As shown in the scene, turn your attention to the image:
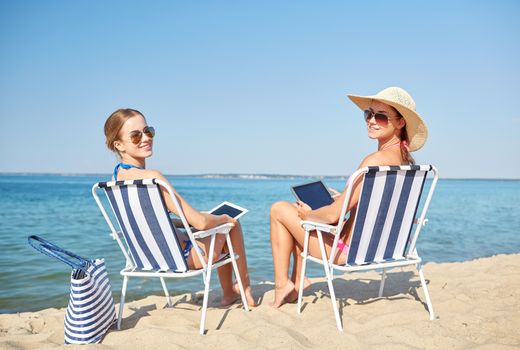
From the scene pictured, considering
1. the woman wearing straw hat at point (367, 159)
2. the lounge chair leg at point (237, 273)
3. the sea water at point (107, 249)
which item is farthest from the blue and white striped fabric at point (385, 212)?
the sea water at point (107, 249)

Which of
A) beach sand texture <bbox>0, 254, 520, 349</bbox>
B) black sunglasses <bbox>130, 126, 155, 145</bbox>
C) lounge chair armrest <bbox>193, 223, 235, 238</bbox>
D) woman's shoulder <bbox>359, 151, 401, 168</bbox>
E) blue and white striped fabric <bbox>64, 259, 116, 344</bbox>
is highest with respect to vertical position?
black sunglasses <bbox>130, 126, 155, 145</bbox>

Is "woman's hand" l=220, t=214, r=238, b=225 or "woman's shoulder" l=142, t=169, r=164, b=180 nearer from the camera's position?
"woman's shoulder" l=142, t=169, r=164, b=180

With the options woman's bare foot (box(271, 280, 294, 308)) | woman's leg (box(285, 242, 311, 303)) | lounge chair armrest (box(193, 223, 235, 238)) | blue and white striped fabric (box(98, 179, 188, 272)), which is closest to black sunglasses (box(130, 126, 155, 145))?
blue and white striped fabric (box(98, 179, 188, 272))

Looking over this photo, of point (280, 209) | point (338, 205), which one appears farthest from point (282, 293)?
point (338, 205)

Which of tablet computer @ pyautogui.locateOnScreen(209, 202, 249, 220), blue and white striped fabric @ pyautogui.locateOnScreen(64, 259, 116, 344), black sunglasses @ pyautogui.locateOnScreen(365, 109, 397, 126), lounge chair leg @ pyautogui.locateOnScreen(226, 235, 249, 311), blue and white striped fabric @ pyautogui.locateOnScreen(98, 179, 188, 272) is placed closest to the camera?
blue and white striped fabric @ pyautogui.locateOnScreen(64, 259, 116, 344)

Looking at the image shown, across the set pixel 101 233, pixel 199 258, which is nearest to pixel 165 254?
pixel 199 258

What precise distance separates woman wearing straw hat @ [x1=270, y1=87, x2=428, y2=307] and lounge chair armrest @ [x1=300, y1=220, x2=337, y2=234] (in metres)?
0.06

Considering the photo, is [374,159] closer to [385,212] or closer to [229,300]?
[385,212]

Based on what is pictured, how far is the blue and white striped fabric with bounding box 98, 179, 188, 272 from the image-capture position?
9.72 feet

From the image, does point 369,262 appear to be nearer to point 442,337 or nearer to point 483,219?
point 442,337

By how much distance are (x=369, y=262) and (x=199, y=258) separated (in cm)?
124

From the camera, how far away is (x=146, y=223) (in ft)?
10.2

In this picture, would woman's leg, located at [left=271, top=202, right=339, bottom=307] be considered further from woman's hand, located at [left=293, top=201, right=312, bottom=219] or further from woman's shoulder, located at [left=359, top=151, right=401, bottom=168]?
woman's shoulder, located at [left=359, top=151, right=401, bottom=168]

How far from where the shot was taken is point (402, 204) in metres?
3.13
